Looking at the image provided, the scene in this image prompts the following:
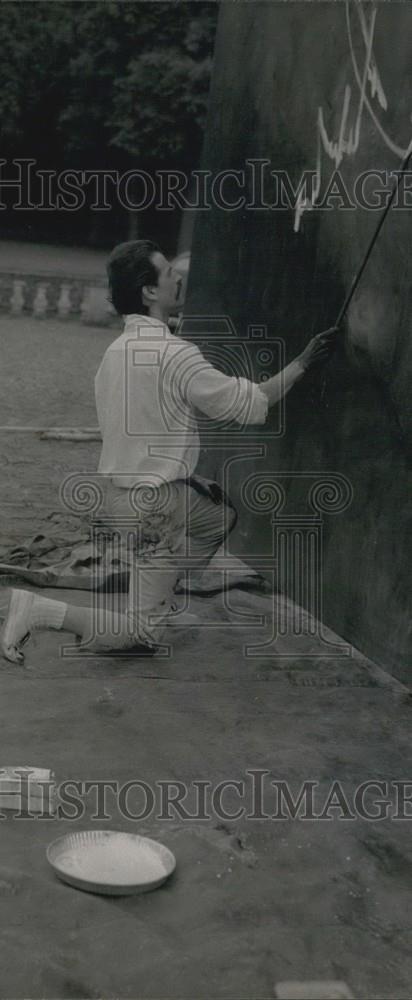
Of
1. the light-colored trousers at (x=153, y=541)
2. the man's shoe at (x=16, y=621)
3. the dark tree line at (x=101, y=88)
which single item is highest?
the dark tree line at (x=101, y=88)

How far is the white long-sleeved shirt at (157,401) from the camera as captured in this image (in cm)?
465

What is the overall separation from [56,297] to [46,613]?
1649 cm

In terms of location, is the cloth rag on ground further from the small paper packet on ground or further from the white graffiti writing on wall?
the small paper packet on ground

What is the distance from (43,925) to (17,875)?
241 millimetres

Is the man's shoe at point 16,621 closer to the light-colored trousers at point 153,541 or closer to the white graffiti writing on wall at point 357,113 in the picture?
the light-colored trousers at point 153,541

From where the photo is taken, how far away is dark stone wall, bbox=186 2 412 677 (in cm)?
477

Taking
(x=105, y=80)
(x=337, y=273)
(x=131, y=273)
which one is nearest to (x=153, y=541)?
(x=131, y=273)

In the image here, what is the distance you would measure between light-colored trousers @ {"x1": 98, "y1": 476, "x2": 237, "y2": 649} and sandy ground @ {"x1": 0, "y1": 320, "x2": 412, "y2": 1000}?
0.60 ft

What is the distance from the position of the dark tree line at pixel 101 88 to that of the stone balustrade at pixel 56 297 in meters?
5.88

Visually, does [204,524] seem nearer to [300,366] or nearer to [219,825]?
[300,366]

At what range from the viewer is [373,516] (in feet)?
16.2

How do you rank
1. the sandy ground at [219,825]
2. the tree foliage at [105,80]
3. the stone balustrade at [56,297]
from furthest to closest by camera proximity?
the tree foliage at [105,80] < the stone balustrade at [56,297] < the sandy ground at [219,825]

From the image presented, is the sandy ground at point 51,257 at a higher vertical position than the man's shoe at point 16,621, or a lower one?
higher

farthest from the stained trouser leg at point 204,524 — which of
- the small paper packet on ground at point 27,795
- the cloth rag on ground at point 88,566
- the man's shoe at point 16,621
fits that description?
the small paper packet on ground at point 27,795
